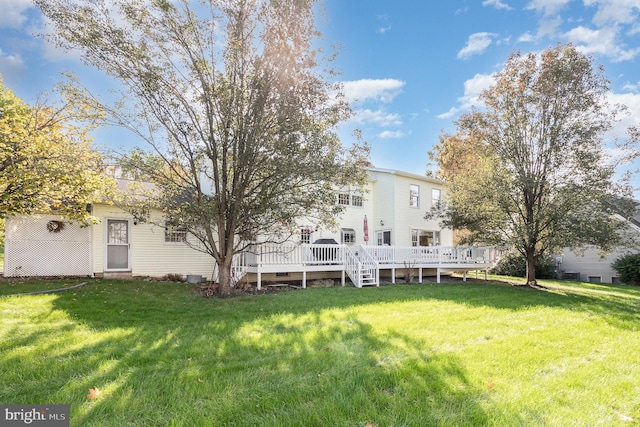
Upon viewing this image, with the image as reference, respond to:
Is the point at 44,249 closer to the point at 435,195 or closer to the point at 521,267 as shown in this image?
the point at 435,195

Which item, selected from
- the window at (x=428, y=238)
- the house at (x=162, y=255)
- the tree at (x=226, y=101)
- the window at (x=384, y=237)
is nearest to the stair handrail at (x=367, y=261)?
the house at (x=162, y=255)

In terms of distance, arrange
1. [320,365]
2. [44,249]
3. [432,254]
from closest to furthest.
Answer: [320,365], [44,249], [432,254]

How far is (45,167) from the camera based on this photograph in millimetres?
8438

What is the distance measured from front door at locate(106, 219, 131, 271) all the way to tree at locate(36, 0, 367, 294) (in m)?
4.64

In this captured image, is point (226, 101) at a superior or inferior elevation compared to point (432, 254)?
superior

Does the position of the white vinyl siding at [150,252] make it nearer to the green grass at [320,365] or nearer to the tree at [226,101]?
the tree at [226,101]

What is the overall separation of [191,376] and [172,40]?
7.70 metres

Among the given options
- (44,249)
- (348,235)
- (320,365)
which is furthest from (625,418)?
(44,249)

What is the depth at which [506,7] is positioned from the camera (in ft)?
32.7

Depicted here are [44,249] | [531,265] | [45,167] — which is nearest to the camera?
[45,167]

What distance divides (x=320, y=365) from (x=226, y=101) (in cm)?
653

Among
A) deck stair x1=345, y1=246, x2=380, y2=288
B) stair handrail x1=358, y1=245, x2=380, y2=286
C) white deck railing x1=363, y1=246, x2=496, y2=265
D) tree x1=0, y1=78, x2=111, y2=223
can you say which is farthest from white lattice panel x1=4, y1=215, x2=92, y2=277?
white deck railing x1=363, y1=246, x2=496, y2=265

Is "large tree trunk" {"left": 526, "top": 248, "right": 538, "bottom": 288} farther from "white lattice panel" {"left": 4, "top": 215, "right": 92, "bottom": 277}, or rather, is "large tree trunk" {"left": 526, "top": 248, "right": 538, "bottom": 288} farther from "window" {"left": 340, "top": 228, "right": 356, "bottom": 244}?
"white lattice panel" {"left": 4, "top": 215, "right": 92, "bottom": 277}

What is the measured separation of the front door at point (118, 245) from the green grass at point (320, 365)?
17.1 ft
